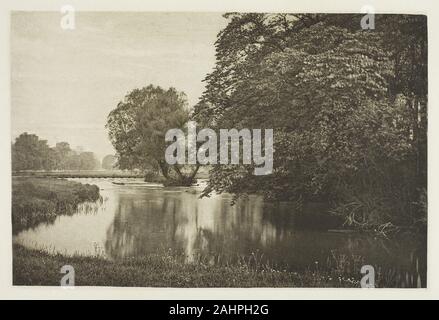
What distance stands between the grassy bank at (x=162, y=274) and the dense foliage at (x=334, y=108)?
1.67ft

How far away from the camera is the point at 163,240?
4023 millimetres

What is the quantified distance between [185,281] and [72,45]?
1.78 metres

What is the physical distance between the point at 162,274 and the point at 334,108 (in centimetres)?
163

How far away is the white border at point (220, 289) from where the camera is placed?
4.00 meters

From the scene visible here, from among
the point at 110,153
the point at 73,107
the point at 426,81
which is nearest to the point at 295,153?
the point at 426,81

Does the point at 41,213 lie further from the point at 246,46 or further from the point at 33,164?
the point at 246,46

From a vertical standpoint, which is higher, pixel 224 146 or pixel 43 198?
pixel 224 146

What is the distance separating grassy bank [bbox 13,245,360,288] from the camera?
4.01 meters

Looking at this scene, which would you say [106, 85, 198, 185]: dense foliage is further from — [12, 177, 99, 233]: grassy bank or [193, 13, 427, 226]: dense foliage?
[12, 177, 99, 233]: grassy bank

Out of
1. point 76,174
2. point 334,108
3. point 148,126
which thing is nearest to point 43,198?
point 76,174

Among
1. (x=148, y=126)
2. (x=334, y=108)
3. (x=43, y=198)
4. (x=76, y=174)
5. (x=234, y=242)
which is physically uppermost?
(x=334, y=108)

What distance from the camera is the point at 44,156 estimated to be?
13.1 feet

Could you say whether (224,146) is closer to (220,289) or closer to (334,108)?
(334,108)

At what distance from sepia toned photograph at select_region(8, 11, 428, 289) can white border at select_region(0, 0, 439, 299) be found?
5 centimetres
